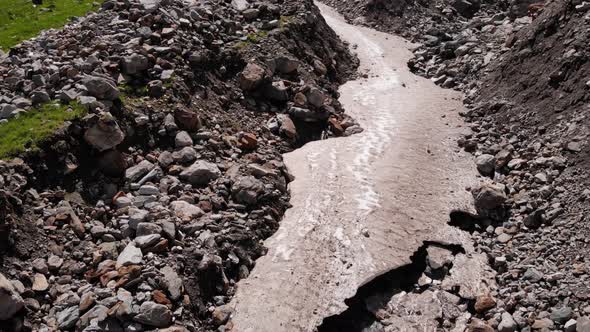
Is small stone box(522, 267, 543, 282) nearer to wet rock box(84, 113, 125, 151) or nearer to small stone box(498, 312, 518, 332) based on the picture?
small stone box(498, 312, 518, 332)

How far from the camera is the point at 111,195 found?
15141 millimetres

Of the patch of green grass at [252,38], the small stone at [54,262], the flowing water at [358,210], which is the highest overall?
the patch of green grass at [252,38]

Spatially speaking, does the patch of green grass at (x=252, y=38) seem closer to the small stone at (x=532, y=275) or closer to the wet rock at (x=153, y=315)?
the wet rock at (x=153, y=315)

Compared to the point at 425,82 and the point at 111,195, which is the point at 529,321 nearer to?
the point at 111,195

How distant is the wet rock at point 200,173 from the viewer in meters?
16.5

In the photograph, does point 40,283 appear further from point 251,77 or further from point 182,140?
point 251,77

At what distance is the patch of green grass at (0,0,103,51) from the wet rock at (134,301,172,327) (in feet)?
48.7

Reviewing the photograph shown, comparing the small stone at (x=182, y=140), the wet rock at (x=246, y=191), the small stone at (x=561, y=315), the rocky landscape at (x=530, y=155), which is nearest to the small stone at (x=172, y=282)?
the wet rock at (x=246, y=191)

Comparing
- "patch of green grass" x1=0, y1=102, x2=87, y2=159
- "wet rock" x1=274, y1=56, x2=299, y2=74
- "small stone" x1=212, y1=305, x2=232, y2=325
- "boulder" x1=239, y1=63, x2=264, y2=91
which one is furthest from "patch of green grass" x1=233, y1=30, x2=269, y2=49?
"small stone" x1=212, y1=305, x2=232, y2=325

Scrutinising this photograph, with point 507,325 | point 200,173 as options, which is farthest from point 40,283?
point 507,325

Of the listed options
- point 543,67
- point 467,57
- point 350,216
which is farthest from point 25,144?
point 467,57

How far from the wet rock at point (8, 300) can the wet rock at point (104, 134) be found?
5503mm

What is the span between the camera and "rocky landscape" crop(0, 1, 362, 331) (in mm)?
12281

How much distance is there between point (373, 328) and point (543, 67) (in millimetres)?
17746
